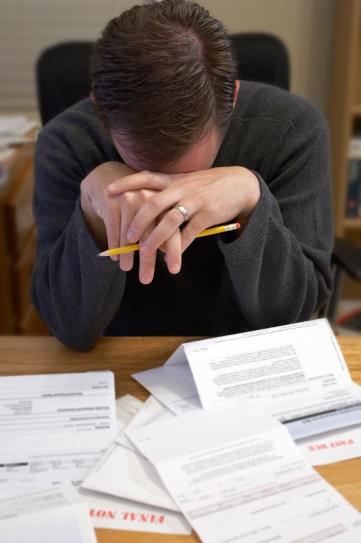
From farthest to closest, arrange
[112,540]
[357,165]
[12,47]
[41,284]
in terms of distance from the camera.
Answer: [12,47] < [357,165] < [41,284] < [112,540]

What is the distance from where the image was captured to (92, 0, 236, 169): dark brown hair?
2.40 ft

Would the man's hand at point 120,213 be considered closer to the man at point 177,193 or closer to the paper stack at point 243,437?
the man at point 177,193

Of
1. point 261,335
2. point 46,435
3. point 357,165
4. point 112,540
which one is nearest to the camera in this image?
point 112,540

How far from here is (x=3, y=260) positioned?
1.98 meters

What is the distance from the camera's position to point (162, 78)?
28.6 inches

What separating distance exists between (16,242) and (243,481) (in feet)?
5.08

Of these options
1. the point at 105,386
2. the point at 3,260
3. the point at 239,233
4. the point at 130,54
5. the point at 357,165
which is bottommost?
A: the point at 3,260

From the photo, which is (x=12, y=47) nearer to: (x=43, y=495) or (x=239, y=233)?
(x=239, y=233)

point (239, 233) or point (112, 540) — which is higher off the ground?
point (239, 233)

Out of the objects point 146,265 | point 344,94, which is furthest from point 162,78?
point 344,94

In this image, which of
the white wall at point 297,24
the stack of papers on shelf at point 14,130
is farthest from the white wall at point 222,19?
the stack of papers on shelf at point 14,130

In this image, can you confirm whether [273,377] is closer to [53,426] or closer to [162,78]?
[53,426]

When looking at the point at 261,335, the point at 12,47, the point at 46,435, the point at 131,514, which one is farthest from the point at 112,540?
the point at 12,47

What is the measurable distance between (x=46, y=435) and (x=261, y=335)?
0.31m
